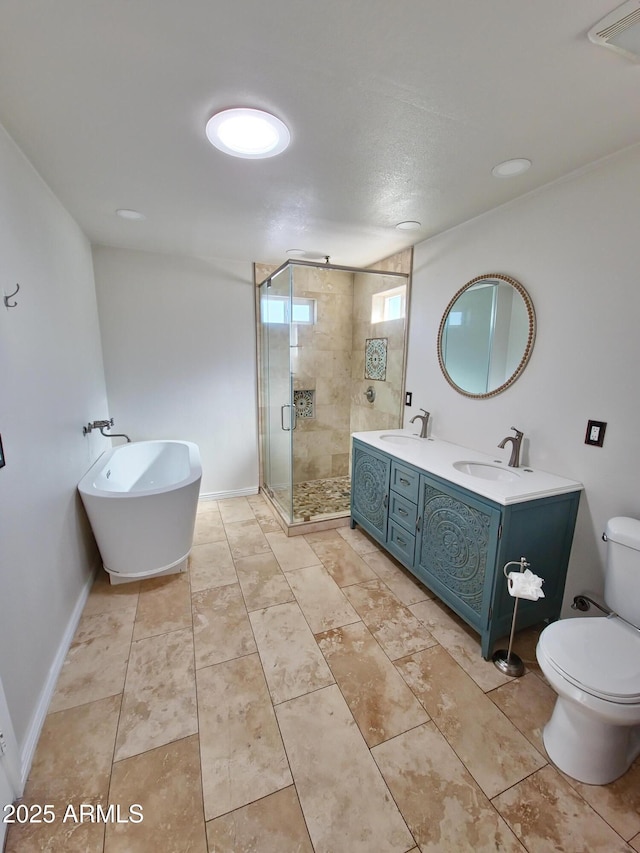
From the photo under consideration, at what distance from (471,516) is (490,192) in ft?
5.87

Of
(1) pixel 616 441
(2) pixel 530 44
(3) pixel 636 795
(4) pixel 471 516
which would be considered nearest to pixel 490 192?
(2) pixel 530 44

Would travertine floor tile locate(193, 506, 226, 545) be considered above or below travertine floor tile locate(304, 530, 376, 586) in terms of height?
below

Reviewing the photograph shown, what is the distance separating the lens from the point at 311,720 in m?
1.50

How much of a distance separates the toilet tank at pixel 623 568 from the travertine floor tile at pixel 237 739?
151 centimetres

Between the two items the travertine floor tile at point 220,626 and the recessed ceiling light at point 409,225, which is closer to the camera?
the travertine floor tile at point 220,626

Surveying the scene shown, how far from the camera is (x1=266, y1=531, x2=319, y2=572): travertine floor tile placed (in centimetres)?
262

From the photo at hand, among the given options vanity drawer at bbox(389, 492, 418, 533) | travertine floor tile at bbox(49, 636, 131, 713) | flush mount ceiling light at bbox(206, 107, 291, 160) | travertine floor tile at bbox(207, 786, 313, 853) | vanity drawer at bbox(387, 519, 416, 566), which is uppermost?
flush mount ceiling light at bbox(206, 107, 291, 160)

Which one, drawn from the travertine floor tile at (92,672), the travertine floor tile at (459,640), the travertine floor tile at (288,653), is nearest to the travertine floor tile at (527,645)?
the travertine floor tile at (459,640)

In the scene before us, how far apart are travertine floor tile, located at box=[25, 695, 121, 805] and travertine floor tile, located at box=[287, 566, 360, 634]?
1.01m

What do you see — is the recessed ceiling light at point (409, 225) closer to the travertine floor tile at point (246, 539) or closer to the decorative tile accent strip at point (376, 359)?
the decorative tile accent strip at point (376, 359)

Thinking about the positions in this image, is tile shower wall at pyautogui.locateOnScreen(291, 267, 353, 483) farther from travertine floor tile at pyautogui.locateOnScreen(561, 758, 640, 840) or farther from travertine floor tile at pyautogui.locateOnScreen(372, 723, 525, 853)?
travertine floor tile at pyautogui.locateOnScreen(561, 758, 640, 840)

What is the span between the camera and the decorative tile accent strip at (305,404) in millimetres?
4003

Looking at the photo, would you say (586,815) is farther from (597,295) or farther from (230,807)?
(597,295)

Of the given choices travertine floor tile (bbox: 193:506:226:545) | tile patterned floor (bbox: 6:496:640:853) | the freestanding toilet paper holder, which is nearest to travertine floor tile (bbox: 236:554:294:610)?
tile patterned floor (bbox: 6:496:640:853)
